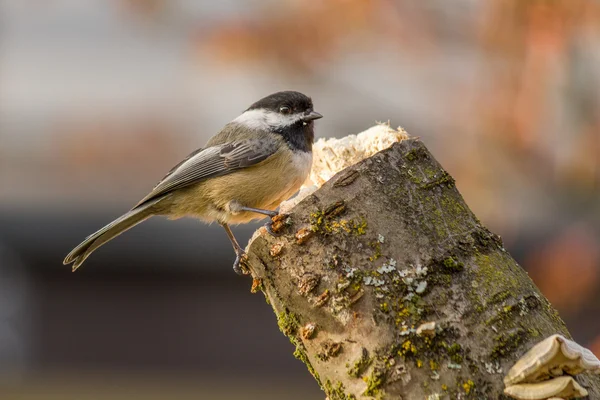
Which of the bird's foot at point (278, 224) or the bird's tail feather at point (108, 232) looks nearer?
the bird's foot at point (278, 224)

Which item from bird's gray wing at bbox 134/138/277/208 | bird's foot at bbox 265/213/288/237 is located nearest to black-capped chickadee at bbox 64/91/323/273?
bird's gray wing at bbox 134/138/277/208

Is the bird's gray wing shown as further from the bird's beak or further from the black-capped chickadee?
the bird's beak

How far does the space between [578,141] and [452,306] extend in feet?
10.7

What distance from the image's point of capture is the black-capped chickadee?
308 cm

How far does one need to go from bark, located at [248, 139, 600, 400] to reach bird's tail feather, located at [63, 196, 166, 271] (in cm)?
115

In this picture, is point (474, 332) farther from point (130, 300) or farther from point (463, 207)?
point (130, 300)

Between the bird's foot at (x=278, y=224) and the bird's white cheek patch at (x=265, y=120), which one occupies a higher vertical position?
the bird's white cheek patch at (x=265, y=120)

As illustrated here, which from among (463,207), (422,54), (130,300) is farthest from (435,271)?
(130,300)

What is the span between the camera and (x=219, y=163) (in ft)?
10.4

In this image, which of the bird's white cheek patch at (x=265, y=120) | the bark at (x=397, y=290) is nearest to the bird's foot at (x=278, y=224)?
the bark at (x=397, y=290)

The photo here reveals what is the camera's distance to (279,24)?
4824 mm

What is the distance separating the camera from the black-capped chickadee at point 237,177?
10.1ft

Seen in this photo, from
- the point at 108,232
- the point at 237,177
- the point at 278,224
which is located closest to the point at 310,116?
the point at 237,177

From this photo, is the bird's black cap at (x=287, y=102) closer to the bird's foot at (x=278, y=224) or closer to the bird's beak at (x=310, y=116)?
the bird's beak at (x=310, y=116)
